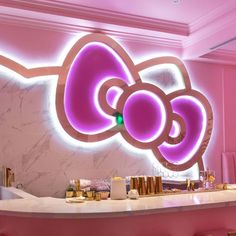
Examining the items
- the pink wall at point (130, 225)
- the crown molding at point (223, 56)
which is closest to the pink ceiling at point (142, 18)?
the crown molding at point (223, 56)

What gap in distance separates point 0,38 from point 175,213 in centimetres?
244

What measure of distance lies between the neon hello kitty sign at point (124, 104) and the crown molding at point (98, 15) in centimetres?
26

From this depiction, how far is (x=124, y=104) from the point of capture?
155 inches

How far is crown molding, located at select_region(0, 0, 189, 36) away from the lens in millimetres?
3285

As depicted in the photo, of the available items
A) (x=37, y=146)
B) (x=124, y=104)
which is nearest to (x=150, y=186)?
(x=37, y=146)

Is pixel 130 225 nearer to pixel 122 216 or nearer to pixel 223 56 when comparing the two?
pixel 122 216

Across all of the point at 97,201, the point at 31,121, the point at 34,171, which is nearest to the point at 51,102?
the point at 31,121

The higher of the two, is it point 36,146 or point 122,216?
point 36,146

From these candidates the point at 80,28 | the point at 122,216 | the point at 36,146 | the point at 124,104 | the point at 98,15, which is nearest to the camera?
the point at 122,216

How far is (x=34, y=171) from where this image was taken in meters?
3.47

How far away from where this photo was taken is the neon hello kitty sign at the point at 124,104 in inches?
144

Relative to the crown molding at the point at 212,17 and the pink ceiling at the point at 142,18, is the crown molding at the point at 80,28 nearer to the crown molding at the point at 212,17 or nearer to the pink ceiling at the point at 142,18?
the pink ceiling at the point at 142,18

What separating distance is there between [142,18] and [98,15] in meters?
0.51

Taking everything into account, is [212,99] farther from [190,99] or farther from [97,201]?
[97,201]
